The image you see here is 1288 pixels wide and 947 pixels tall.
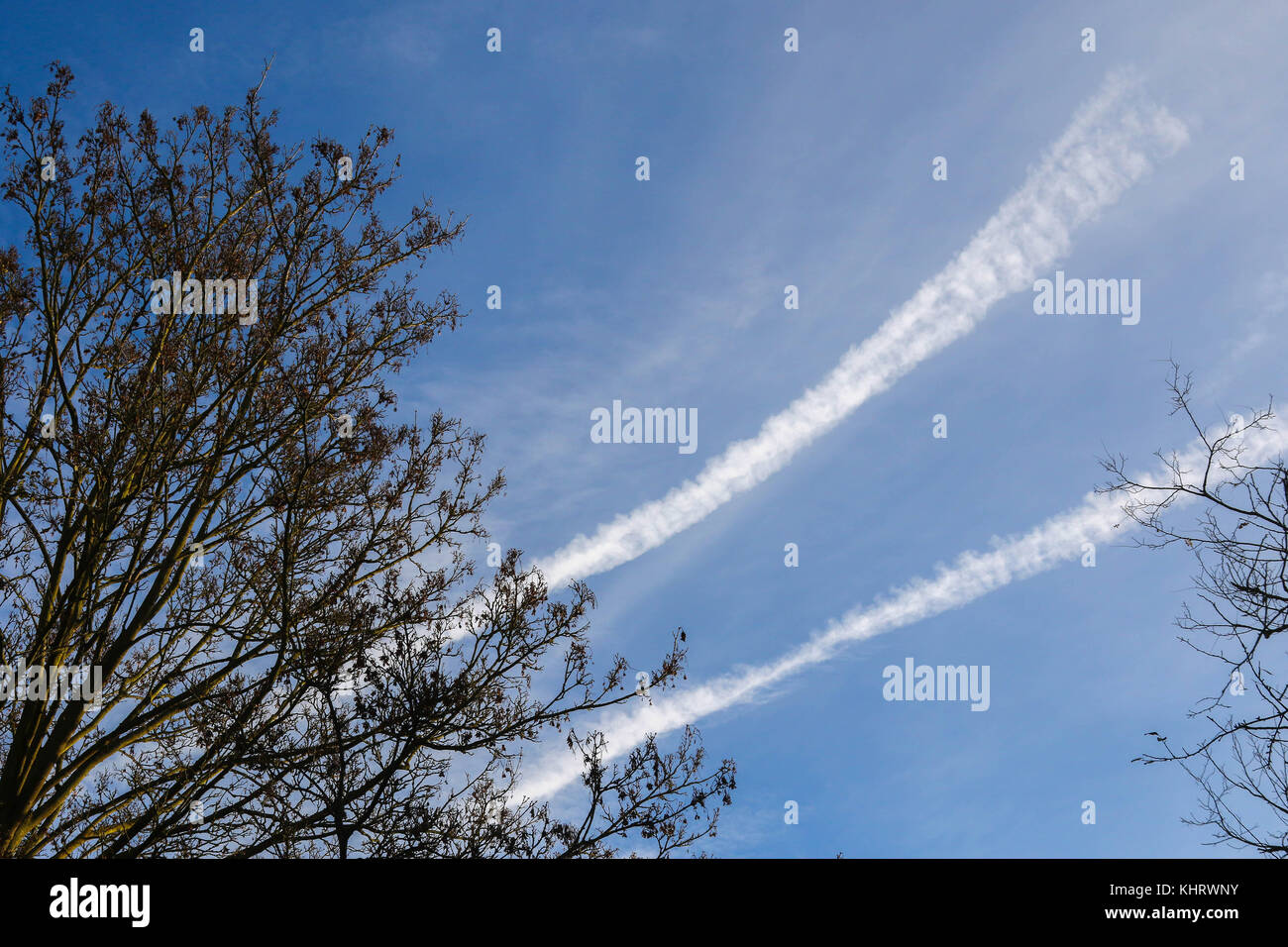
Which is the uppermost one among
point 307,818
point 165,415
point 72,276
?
point 72,276

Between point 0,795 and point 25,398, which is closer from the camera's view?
point 0,795

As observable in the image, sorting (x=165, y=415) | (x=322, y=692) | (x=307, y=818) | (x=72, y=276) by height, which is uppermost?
(x=72, y=276)

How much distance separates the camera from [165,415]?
8.43 meters
